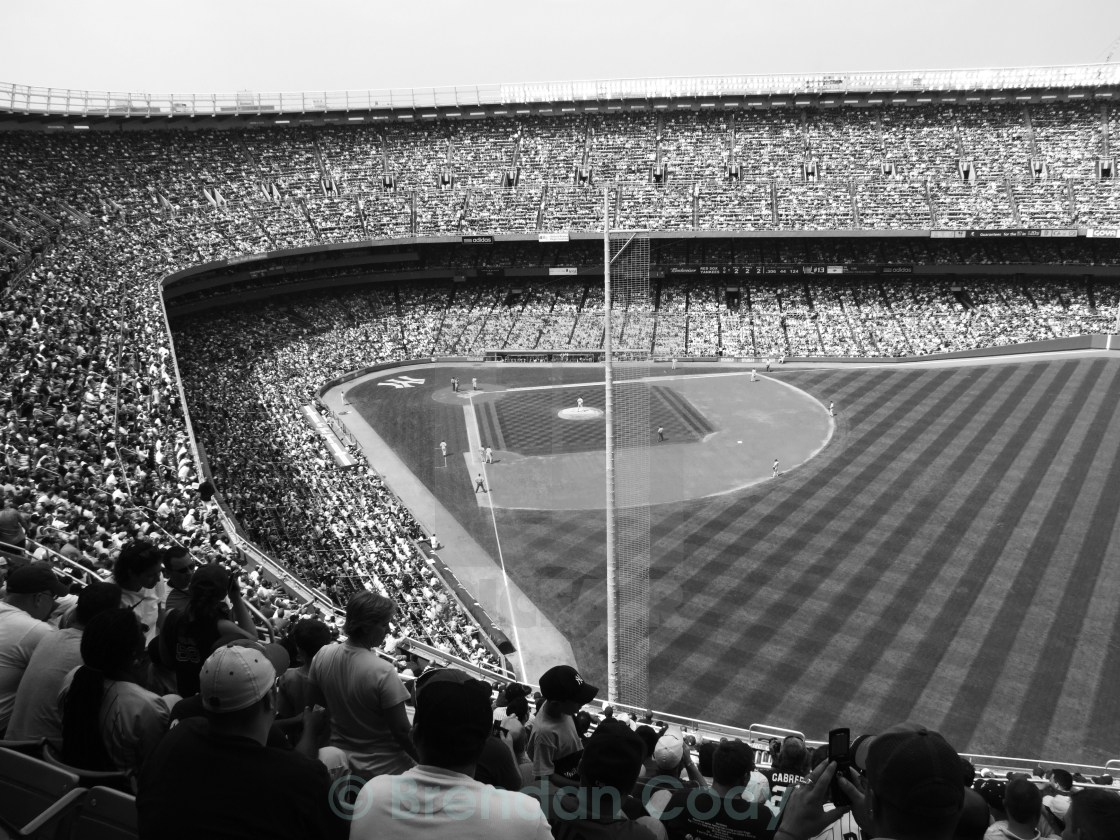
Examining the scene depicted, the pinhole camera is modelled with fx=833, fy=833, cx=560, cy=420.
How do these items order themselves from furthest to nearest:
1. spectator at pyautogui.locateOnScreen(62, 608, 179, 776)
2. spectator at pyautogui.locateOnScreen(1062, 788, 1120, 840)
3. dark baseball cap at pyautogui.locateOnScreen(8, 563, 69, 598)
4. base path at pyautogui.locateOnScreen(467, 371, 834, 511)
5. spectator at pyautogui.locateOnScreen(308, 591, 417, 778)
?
base path at pyautogui.locateOnScreen(467, 371, 834, 511) → dark baseball cap at pyautogui.locateOnScreen(8, 563, 69, 598) → spectator at pyautogui.locateOnScreen(308, 591, 417, 778) → spectator at pyautogui.locateOnScreen(62, 608, 179, 776) → spectator at pyautogui.locateOnScreen(1062, 788, 1120, 840)

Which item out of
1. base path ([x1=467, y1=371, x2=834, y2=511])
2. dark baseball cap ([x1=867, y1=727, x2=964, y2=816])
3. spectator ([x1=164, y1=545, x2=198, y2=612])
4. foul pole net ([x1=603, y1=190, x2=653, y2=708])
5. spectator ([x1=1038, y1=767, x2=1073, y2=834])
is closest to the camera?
dark baseball cap ([x1=867, y1=727, x2=964, y2=816])

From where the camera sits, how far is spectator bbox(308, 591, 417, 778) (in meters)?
5.48

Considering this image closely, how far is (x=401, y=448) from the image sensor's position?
129 ft

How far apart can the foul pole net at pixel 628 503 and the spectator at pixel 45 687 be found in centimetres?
1355

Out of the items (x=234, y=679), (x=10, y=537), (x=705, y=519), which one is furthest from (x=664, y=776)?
(x=705, y=519)

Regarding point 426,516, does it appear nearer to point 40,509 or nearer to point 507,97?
point 40,509

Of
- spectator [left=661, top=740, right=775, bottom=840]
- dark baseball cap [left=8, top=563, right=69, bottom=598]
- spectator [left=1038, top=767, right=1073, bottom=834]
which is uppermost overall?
dark baseball cap [left=8, top=563, right=69, bottom=598]

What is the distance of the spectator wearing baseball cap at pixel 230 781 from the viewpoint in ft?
11.6

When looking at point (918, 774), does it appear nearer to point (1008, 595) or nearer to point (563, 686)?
point (563, 686)

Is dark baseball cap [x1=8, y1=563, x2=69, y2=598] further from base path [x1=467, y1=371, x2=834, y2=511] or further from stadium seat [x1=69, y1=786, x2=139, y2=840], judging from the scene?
base path [x1=467, y1=371, x2=834, y2=511]

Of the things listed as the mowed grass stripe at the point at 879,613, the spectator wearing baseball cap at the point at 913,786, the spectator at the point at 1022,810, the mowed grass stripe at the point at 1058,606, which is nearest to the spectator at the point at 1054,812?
the spectator at the point at 1022,810

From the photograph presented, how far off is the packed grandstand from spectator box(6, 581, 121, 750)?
30.7 m

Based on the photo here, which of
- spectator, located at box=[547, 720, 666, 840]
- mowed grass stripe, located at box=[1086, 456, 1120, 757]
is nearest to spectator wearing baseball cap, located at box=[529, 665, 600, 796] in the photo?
spectator, located at box=[547, 720, 666, 840]

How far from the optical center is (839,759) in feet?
12.7
